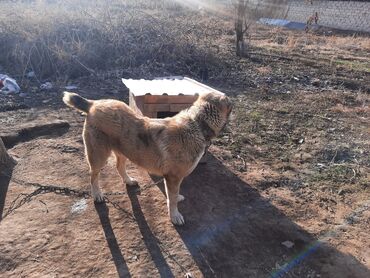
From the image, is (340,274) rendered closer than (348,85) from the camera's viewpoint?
Yes

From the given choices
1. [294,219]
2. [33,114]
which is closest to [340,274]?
[294,219]

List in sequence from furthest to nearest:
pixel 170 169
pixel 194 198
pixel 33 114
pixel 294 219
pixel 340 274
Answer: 1. pixel 33 114
2. pixel 194 198
3. pixel 294 219
4. pixel 170 169
5. pixel 340 274

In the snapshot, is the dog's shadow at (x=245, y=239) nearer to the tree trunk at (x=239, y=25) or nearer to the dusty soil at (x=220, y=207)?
the dusty soil at (x=220, y=207)

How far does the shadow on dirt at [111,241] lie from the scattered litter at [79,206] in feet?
0.47

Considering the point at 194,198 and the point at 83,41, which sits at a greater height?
the point at 83,41

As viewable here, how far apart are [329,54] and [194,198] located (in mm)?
10556

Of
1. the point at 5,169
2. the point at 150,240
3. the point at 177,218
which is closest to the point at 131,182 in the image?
the point at 177,218

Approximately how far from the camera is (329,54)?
12477mm

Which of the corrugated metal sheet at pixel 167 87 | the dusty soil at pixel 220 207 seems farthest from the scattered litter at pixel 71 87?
the corrugated metal sheet at pixel 167 87

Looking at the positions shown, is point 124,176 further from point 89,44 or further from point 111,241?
point 89,44

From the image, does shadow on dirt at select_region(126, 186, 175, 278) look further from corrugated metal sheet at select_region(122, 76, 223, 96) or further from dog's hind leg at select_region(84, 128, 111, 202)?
corrugated metal sheet at select_region(122, 76, 223, 96)

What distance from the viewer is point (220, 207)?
392cm

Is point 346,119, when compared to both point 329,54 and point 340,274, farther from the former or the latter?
point 329,54

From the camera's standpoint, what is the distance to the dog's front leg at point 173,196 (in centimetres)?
347
